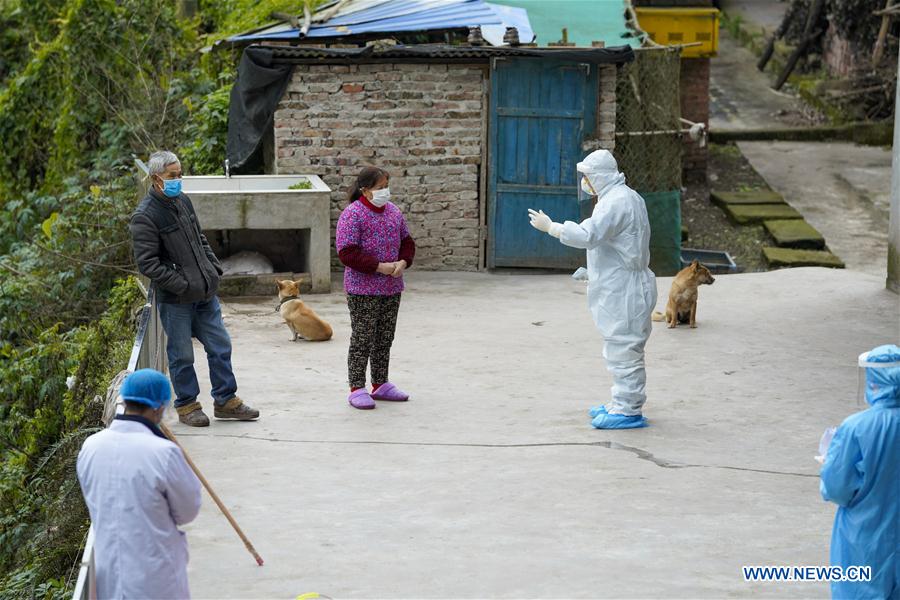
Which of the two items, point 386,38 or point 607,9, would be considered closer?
point 386,38

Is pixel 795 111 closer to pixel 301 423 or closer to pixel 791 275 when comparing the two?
pixel 791 275

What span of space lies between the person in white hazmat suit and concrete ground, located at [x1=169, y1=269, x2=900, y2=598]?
21.0 inches

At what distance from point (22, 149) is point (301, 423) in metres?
12.1

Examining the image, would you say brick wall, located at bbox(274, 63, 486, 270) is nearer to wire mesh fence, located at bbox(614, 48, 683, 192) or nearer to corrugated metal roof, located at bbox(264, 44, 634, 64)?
corrugated metal roof, located at bbox(264, 44, 634, 64)

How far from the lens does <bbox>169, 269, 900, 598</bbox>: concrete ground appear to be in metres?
6.34

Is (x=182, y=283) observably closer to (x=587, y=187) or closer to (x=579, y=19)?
(x=587, y=187)

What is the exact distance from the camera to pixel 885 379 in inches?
203

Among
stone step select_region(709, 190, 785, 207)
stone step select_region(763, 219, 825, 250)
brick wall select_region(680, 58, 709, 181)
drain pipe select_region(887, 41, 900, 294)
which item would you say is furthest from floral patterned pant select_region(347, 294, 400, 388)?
brick wall select_region(680, 58, 709, 181)

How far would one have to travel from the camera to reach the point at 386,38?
14.8 m

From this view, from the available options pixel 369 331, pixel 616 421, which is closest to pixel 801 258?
pixel 616 421

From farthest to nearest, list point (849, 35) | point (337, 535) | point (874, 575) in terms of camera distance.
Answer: point (849, 35) → point (337, 535) → point (874, 575)

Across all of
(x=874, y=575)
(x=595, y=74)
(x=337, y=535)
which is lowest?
(x=337, y=535)

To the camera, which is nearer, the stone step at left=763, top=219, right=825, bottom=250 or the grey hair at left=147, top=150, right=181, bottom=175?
the grey hair at left=147, top=150, right=181, bottom=175

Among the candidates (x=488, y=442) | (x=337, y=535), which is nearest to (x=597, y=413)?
(x=488, y=442)
